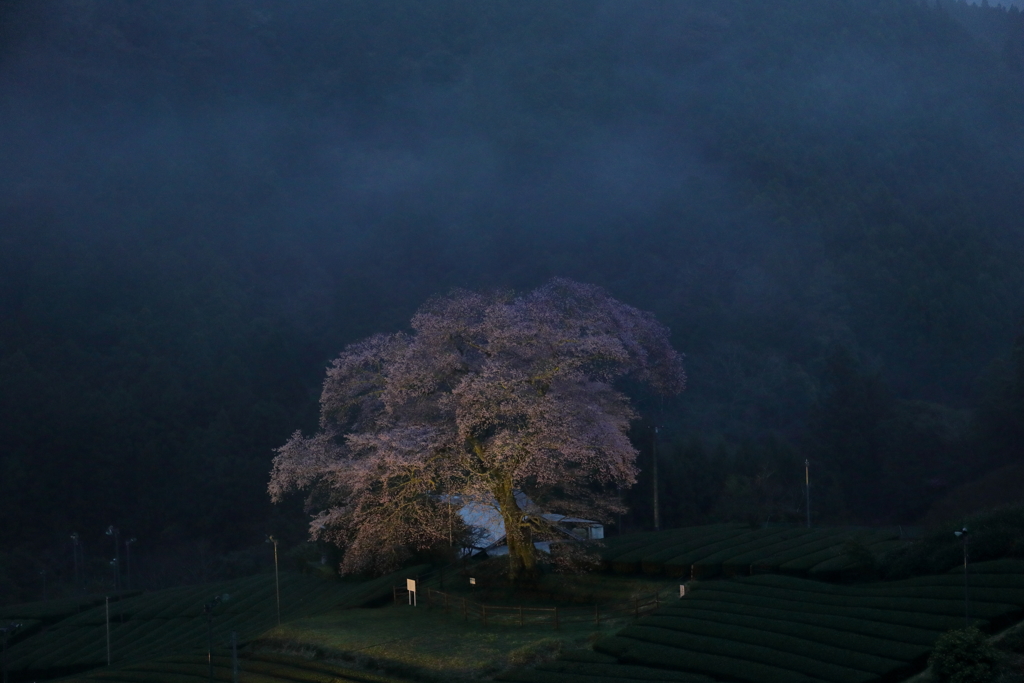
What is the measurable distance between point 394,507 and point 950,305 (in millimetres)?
101954

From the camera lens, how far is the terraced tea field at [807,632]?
23516 mm

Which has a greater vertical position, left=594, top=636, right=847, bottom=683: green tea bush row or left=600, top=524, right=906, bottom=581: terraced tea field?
left=600, top=524, right=906, bottom=581: terraced tea field

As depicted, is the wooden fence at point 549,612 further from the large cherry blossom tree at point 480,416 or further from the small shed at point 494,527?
the small shed at point 494,527

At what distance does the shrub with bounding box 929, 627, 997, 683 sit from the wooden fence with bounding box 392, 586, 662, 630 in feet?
37.4

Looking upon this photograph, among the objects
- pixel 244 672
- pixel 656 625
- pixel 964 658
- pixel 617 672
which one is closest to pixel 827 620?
pixel 964 658

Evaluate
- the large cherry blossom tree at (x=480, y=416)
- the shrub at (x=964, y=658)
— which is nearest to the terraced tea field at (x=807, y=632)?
the shrub at (x=964, y=658)

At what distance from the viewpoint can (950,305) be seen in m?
120

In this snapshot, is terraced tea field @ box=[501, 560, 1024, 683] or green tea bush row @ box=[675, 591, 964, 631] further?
green tea bush row @ box=[675, 591, 964, 631]

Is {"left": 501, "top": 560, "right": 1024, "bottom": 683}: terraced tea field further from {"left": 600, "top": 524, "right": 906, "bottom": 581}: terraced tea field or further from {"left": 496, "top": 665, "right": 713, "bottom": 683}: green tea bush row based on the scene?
{"left": 600, "top": 524, "right": 906, "bottom": 581}: terraced tea field

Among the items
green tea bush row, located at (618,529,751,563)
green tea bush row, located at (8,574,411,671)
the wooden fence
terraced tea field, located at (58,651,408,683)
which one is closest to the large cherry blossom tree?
the wooden fence

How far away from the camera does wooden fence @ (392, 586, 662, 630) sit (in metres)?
32.9

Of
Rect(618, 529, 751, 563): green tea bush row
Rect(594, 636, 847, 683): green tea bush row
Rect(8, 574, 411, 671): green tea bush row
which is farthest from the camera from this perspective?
Rect(8, 574, 411, 671): green tea bush row

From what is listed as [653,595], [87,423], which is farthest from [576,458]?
[87,423]

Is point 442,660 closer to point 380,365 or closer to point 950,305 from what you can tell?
point 380,365
